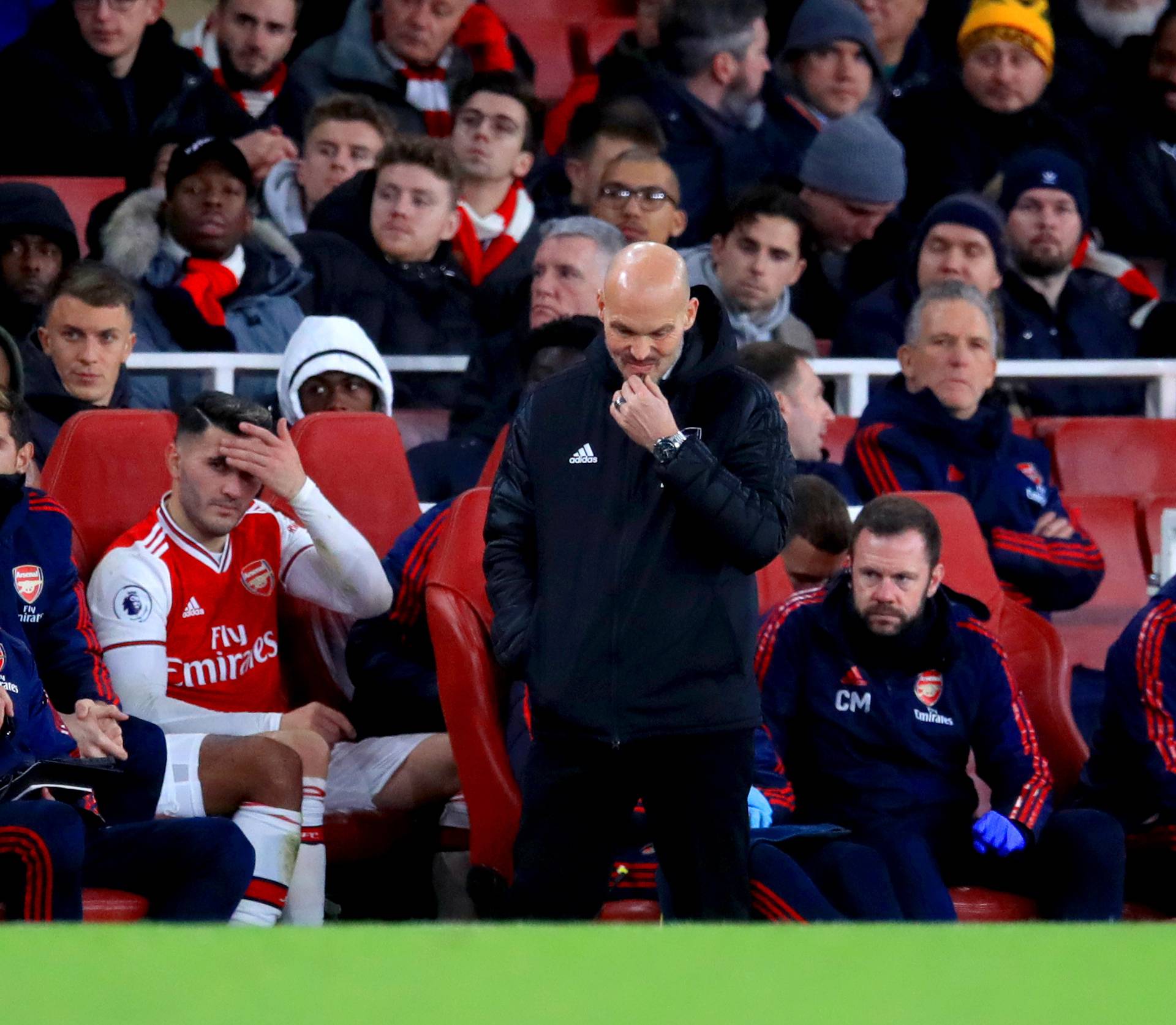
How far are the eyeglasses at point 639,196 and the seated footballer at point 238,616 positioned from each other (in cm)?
206

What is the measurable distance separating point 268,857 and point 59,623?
59 cm

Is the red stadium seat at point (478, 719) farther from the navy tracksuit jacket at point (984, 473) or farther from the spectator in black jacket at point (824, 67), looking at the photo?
the spectator in black jacket at point (824, 67)

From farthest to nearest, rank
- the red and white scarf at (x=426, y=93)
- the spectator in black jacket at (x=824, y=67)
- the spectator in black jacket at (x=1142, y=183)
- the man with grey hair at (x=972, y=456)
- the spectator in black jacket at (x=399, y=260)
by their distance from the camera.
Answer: the spectator in black jacket at (x=1142, y=183), the spectator in black jacket at (x=824, y=67), the red and white scarf at (x=426, y=93), the spectator in black jacket at (x=399, y=260), the man with grey hair at (x=972, y=456)

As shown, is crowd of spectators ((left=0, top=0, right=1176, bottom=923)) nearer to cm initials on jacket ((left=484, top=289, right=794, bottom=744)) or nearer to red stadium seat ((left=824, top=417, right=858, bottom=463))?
cm initials on jacket ((left=484, top=289, right=794, bottom=744))

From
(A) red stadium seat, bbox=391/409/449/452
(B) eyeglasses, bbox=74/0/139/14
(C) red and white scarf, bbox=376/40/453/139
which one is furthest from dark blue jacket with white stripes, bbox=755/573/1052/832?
(B) eyeglasses, bbox=74/0/139/14

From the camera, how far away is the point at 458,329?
5504mm

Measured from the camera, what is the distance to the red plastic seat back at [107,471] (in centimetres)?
393

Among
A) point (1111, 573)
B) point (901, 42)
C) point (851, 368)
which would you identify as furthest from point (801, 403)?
point (901, 42)

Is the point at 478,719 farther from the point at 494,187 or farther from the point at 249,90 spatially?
the point at 249,90

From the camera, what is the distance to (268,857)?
11.3ft

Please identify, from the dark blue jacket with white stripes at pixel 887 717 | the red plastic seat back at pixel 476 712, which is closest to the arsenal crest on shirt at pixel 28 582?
the red plastic seat back at pixel 476 712

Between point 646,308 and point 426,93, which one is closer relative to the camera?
point 646,308

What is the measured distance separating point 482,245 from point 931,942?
4.60 meters

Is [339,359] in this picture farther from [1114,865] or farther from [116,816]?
[1114,865]
